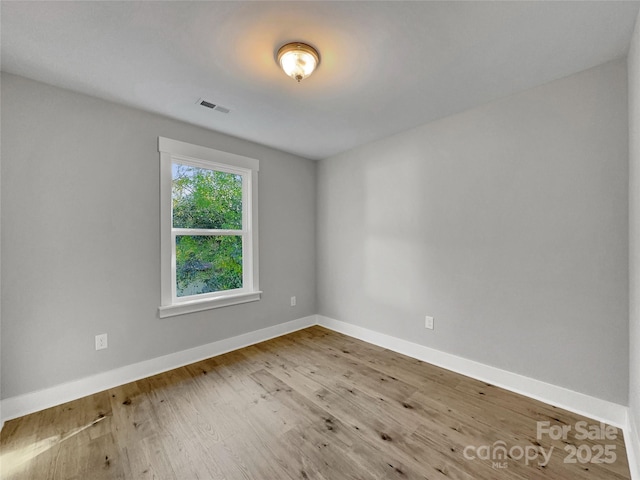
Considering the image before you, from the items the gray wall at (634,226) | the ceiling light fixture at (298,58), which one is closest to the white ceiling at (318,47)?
the ceiling light fixture at (298,58)

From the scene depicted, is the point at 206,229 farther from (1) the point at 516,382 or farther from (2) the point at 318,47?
(1) the point at 516,382

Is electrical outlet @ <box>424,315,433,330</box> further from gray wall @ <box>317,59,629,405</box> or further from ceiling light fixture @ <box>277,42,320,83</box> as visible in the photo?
ceiling light fixture @ <box>277,42,320,83</box>

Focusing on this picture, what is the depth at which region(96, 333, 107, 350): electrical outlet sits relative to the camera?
2223mm

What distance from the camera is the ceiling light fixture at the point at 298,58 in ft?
5.33

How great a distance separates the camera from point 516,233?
219 centimetres

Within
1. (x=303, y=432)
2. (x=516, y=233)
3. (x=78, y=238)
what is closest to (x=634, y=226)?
(x=516, y=233)

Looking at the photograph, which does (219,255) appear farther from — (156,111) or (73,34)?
(73,34)

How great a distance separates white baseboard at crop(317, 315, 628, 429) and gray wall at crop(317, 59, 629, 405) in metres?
0.05

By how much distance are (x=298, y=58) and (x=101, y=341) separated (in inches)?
105

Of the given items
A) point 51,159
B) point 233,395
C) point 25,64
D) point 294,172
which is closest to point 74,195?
point 51,159

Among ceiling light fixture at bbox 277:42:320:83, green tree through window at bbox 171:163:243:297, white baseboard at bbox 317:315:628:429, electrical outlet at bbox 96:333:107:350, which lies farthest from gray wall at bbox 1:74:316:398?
white baseboard at bbox 317:315:628:429

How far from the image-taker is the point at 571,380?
6.37ft

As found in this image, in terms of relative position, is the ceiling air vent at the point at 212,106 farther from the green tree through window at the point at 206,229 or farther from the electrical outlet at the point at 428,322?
the electrical outlet at the point at 428,322

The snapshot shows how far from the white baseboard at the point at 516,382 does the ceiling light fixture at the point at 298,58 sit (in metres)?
2.70
